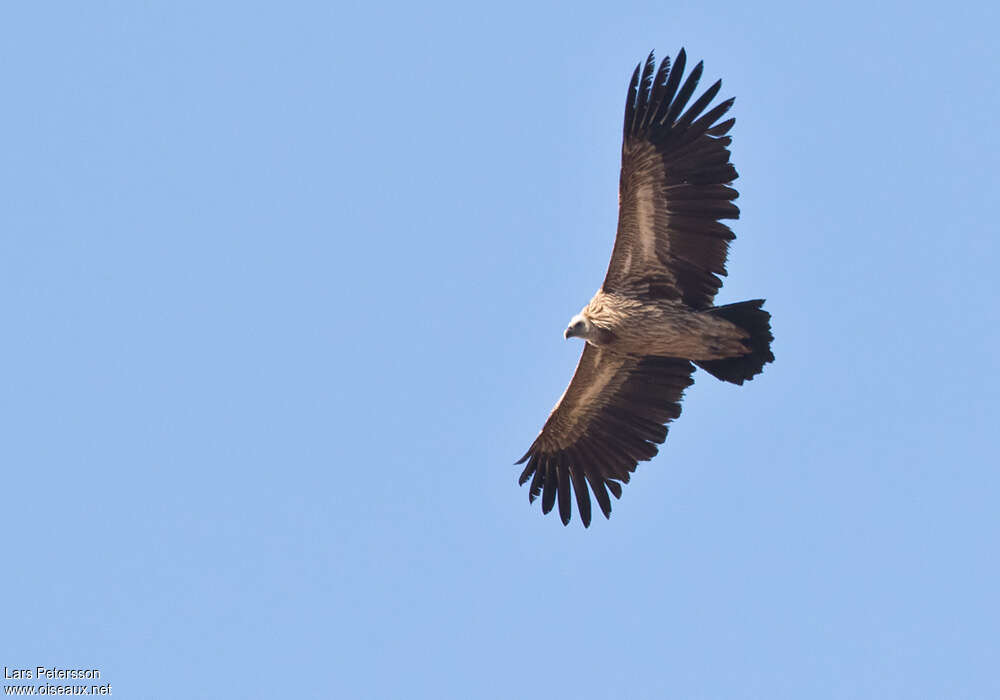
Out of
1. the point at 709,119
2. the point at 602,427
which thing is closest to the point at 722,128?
the point at 709,119

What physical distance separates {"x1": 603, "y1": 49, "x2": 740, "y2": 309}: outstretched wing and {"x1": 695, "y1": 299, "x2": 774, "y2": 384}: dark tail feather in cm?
49

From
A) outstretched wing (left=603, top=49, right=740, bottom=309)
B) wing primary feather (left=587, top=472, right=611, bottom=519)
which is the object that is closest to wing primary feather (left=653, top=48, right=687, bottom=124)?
outstretched wing (left=603, top=49, right=740, bottom=309)

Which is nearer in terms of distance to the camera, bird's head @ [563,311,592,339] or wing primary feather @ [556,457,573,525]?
bird's head @ [563,311,592,339]

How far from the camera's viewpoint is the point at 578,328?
18.1 metres

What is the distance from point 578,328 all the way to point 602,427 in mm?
1820

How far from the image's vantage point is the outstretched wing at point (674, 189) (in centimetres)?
1719

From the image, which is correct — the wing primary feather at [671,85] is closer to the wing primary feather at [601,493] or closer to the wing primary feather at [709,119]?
the wing primary feather at [709,119]

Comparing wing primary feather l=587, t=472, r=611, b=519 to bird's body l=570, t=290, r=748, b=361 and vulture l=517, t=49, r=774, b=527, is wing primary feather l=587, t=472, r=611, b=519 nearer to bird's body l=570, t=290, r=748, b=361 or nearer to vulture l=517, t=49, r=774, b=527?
vulture l=517, t=49, r=774, b=527

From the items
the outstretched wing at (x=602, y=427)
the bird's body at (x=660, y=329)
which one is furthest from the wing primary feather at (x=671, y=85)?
the outstretched wing at (x=602, y=427)

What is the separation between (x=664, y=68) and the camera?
17.2 meters

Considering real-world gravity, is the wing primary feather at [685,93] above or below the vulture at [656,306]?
above

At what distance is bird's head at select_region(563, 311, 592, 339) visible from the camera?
18.1m

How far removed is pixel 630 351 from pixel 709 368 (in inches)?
39.8

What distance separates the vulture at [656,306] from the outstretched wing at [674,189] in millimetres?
11
